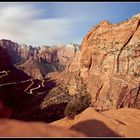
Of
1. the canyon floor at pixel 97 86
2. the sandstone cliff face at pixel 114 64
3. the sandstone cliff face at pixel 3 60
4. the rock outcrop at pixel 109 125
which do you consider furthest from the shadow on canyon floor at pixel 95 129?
the sandstone cliff face at pixel 3 60

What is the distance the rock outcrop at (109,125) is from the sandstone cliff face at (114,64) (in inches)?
927

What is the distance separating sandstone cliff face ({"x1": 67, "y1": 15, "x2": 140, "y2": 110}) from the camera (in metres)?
52.5

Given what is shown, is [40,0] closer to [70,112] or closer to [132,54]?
[70,112]

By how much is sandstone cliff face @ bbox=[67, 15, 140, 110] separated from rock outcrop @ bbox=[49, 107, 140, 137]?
23545 millimetres

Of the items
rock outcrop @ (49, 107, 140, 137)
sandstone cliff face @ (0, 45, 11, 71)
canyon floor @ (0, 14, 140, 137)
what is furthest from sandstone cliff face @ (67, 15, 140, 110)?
sandstone cliff face @ (0, 45, 11, 71)

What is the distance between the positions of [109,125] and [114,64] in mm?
39146

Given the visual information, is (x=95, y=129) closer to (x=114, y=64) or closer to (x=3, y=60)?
(x=114, y=64)

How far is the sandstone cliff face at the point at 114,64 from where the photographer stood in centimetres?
5247

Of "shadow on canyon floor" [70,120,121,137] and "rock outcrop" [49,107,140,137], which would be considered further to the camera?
"rock outcrop" [49,107,140,137]

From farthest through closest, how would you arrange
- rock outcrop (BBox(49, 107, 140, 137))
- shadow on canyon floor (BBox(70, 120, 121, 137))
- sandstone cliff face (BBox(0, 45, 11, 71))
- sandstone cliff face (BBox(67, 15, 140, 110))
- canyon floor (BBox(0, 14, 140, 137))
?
sandstone cliff face (BBox(0, 45, 11, 71)), sandstone cliff face (BBox(67, 15, 140, 110)), canyon floor (BBox(0, 14, 140, 137)), rock outcrop (BBox(49, 107, 140, 137)), shadow on canyon floor (BBox(70, 120, 121, 137))

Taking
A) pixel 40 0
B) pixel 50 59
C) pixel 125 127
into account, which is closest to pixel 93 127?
pixel 125 127

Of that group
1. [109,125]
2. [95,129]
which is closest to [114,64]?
[109,125]

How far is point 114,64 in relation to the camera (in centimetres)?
Result: 5922

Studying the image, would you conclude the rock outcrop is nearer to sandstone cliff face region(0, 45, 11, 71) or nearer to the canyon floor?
the canyon floor
